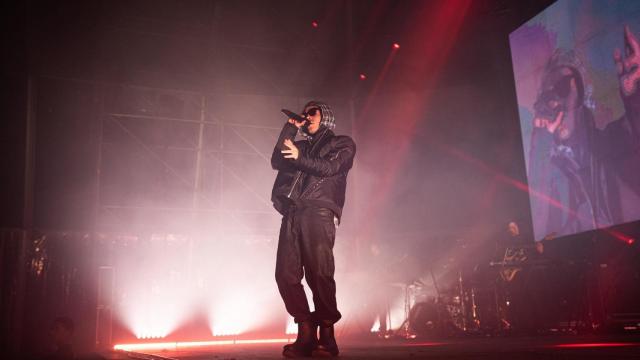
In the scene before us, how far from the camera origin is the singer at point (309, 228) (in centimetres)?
320

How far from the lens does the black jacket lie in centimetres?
325

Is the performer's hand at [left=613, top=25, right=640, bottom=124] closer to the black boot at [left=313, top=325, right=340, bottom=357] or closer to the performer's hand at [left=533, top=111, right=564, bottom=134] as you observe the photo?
the performer's hand at [left=533, top=111, right=564, bottom=134]

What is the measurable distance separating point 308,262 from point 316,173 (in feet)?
1.44

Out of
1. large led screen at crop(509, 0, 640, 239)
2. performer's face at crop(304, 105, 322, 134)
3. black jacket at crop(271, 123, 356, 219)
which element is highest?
large led screen at crop(509, 0, 640, 239)

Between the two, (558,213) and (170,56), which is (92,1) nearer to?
(170,56)

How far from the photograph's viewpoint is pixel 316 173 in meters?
3.20

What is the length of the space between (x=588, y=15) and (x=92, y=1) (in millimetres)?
6042

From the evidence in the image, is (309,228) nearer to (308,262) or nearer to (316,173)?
(308,262)

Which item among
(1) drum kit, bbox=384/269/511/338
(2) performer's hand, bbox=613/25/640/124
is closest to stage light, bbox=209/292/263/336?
(1) drum kit, bbox=384/269/511/338

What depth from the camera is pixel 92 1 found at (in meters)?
8.59

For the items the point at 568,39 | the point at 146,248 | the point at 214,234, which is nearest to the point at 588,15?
the point at 568,39

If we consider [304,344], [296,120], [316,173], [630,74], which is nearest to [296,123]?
[296,120]

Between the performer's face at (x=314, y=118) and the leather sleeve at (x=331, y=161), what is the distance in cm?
15

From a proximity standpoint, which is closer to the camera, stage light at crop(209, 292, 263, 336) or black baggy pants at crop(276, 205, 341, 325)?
black baggy pants at crop(276, 205, 341, 325)
